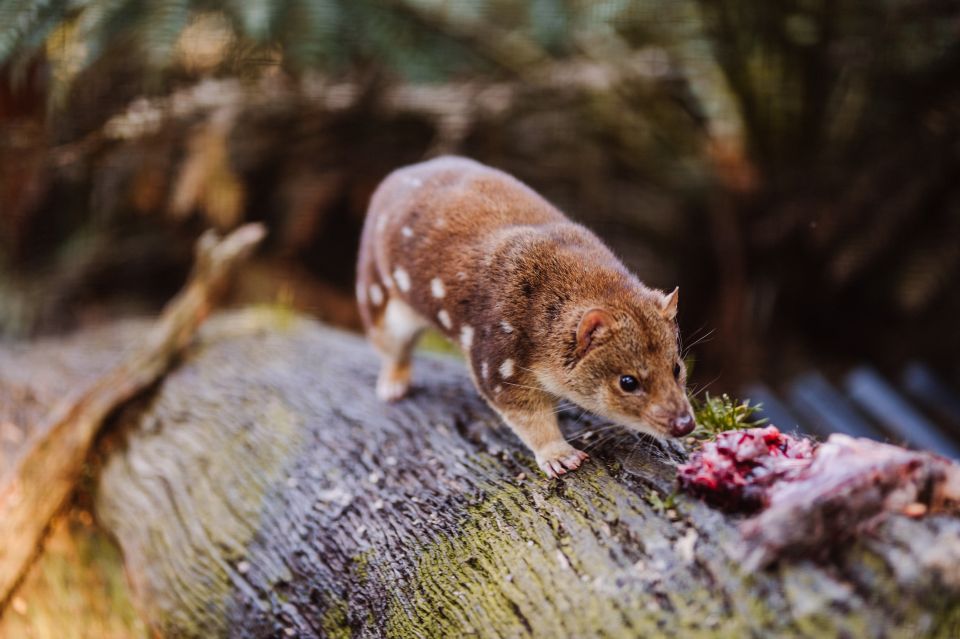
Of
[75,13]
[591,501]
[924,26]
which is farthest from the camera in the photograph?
[924,26]

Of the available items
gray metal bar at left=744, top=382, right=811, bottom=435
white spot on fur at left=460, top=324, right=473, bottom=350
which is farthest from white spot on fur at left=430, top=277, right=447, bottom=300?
gray metal bar at left=744, top=382, right=811, bottom=435

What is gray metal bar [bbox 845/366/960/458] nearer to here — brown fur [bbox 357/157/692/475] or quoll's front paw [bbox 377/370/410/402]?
brown fur [bbox 357/157/692/475]

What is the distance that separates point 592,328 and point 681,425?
409 millimetres

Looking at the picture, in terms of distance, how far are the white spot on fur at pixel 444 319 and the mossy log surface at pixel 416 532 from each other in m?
0.41

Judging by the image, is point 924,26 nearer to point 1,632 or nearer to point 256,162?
point 256,162

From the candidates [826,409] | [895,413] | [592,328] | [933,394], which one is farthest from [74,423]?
[933,394]

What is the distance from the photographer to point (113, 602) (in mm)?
3369

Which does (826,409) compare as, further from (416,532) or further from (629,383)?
(416,532)

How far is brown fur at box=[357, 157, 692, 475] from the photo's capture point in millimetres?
2381

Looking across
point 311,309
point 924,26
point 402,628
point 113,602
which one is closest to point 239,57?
point 311,309

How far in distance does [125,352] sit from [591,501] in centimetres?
340

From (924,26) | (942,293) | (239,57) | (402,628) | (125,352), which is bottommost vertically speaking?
(125,352)

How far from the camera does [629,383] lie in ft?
7.77

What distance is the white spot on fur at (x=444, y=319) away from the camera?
9.36ft
